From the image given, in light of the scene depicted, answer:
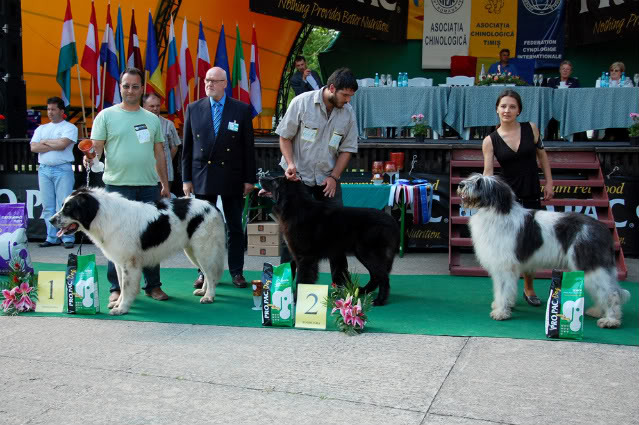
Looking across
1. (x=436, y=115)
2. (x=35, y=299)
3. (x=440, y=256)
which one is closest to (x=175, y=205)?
(x=35, y=299)

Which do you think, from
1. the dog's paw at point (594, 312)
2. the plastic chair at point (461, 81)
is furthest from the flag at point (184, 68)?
the dog's paw at point (594, 312)

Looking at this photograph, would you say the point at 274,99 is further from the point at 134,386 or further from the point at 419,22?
the point at 134,386

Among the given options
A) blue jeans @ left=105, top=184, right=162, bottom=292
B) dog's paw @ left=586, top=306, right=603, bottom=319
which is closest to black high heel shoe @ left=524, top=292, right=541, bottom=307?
dog's paw @ left=586, top=306, right=603, bottom=319

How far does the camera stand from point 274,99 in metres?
18.0

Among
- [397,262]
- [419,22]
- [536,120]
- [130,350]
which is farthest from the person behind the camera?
[419,22]

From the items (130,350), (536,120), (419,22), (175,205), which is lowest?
(130,350)

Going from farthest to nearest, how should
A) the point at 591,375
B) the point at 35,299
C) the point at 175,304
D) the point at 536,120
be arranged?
the point at 536,120
the point at 175,304
the point at 35,299
the point at 591,375

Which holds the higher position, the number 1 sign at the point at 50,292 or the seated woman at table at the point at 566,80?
the seated woman at table at the point at 566,80

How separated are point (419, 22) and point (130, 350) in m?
15.2

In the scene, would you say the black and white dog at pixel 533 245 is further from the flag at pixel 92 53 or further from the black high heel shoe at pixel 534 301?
the flag at pixel 92 53

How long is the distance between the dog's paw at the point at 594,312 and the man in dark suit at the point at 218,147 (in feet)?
10.6

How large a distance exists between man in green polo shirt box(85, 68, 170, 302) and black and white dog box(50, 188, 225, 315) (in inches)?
11.2

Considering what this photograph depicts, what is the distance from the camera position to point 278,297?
17.0 ft

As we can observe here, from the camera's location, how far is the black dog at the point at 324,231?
18.5 feet
